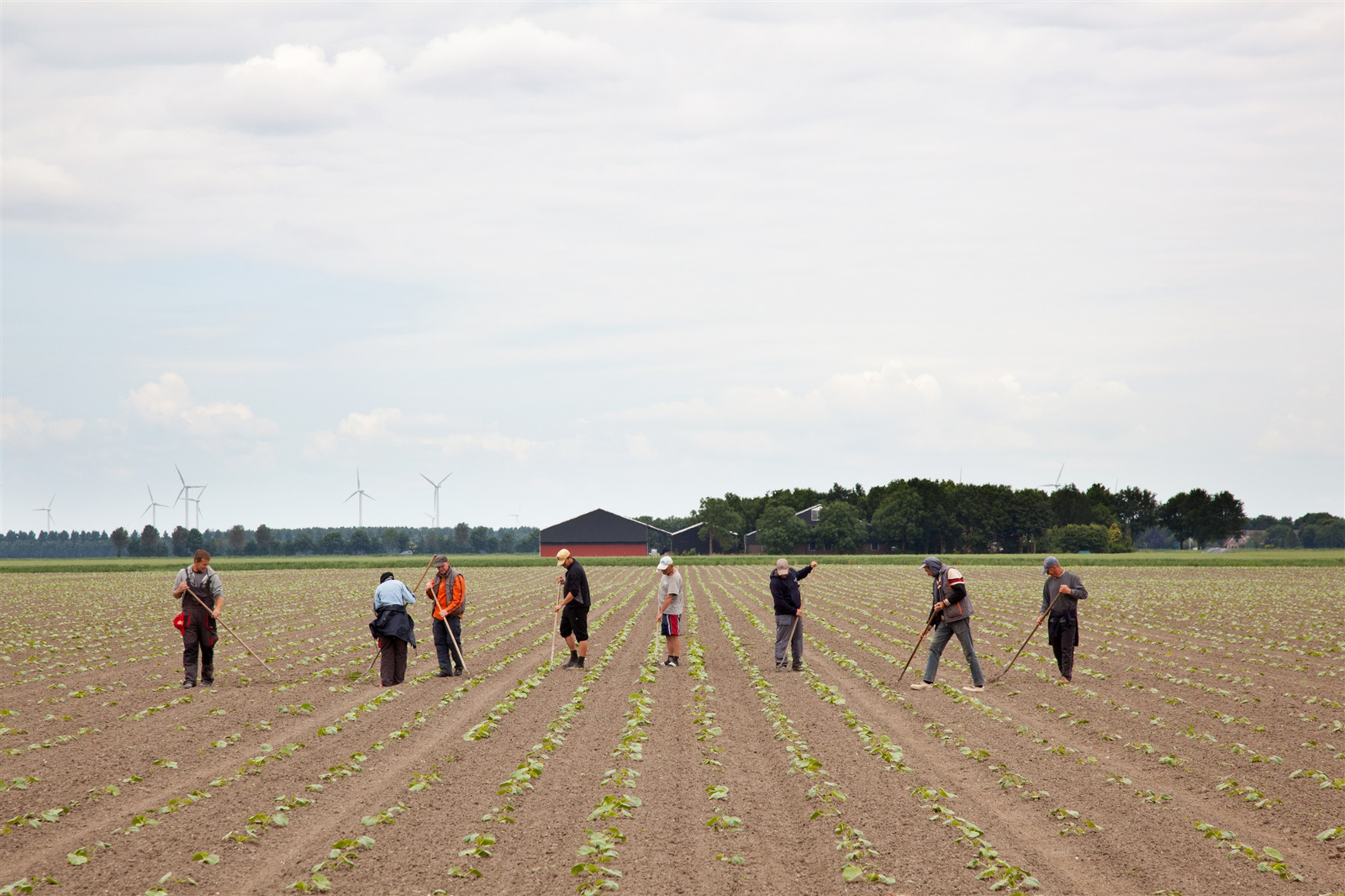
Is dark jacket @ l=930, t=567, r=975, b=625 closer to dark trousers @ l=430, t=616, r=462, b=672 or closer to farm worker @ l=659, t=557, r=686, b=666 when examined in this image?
farm worker @ l=659, t=557, r=686, b=666

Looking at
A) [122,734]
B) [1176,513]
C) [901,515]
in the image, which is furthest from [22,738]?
[1176,513]

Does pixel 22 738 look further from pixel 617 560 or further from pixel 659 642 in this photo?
pixel 617 560

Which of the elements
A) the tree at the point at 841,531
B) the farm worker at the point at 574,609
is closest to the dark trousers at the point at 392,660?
the farm worker at the point at 574,609

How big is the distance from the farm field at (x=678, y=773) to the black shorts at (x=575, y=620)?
968 millimetres

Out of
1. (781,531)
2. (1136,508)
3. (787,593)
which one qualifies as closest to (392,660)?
(787,593)

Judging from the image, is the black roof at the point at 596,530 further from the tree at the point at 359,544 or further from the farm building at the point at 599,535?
the tree at the point at 359,544

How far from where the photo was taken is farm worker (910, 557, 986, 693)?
58.0 ft

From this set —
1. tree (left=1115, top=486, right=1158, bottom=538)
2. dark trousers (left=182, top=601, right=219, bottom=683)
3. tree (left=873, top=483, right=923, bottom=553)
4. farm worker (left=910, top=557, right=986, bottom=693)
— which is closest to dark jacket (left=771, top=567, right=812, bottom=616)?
farm worker (left=910, top=557, right=986, bottom=693)

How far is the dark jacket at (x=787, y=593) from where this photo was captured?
1980 centimetres

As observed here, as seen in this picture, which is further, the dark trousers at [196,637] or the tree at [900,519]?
the tree at [900,519]

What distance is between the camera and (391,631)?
60.8 feet

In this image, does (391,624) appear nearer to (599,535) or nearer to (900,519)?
(599,535)

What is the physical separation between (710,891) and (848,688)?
34.4 ft

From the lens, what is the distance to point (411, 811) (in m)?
10.2
